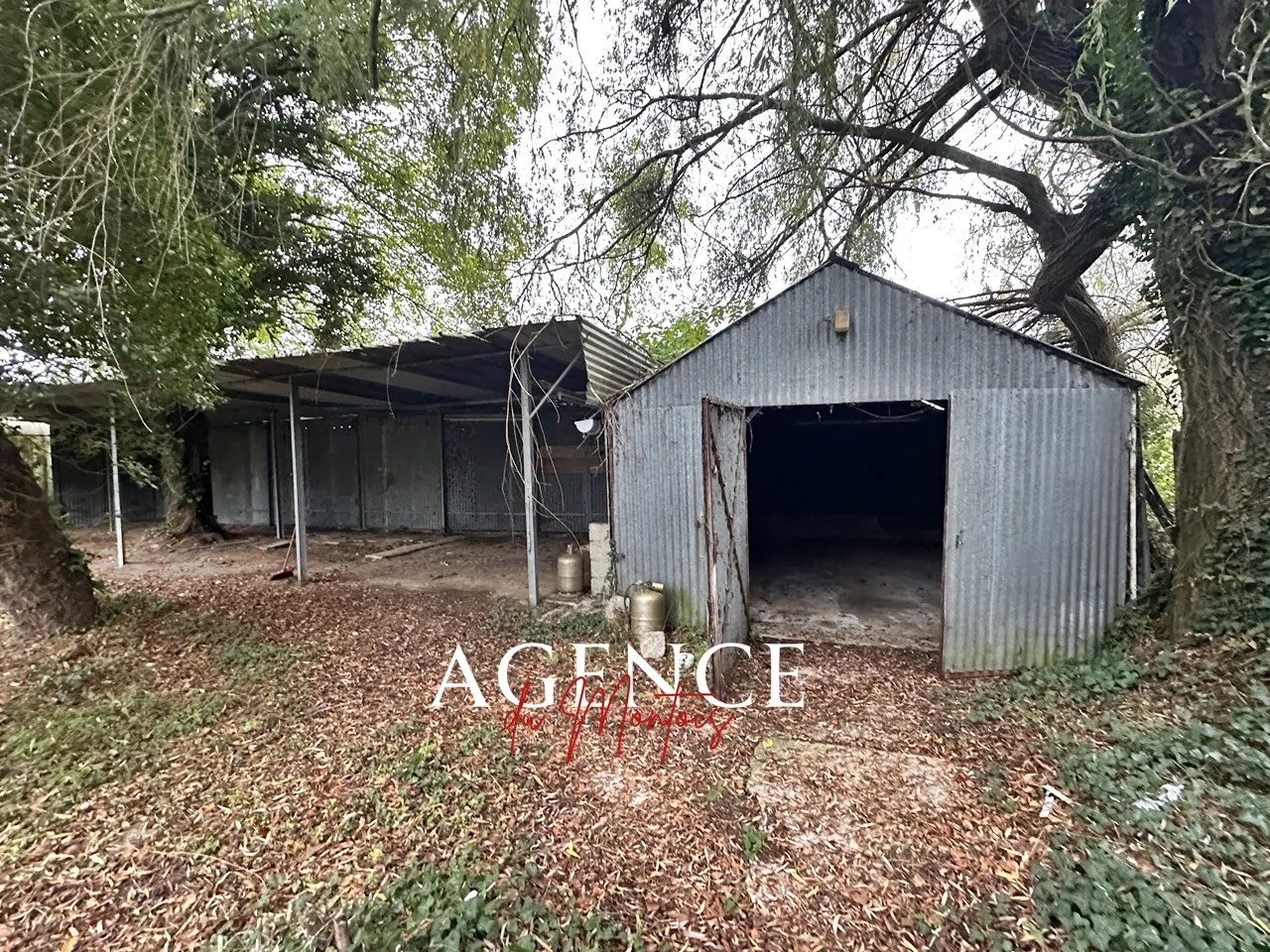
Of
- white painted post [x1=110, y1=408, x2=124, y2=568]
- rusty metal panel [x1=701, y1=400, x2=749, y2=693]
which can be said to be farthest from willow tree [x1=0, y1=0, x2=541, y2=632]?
rusty metal panel [x1=701, y1=400, x2=749, y2=693]

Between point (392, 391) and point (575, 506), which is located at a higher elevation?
point (392, 391)

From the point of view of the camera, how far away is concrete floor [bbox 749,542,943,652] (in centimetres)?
498

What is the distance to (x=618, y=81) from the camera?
16.5 ft

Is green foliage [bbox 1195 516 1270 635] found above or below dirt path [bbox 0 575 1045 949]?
above

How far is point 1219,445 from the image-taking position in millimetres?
3225

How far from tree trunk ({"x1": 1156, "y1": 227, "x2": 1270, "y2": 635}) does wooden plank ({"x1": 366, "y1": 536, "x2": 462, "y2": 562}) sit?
881 cm

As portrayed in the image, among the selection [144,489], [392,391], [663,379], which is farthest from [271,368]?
[144,489]

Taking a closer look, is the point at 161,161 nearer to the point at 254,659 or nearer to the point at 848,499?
the point at 254,659

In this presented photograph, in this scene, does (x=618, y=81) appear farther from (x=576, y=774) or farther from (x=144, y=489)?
(x=144, y=489)

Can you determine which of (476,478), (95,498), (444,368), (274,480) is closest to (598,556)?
(444,368)

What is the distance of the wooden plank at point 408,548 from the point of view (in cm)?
860

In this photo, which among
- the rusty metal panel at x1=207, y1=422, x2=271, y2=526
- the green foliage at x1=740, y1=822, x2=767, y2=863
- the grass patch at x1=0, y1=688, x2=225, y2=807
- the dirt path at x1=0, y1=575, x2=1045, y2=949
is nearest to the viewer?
the dirt path at x1=0, y1=575, x2=1045, y2=949

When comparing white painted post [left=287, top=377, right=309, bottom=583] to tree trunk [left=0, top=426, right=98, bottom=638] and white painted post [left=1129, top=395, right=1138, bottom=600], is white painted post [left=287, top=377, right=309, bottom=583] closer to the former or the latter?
tree trunk [left=0, top=426, right=98, bottom=638]

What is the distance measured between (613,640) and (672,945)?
9.01ft
